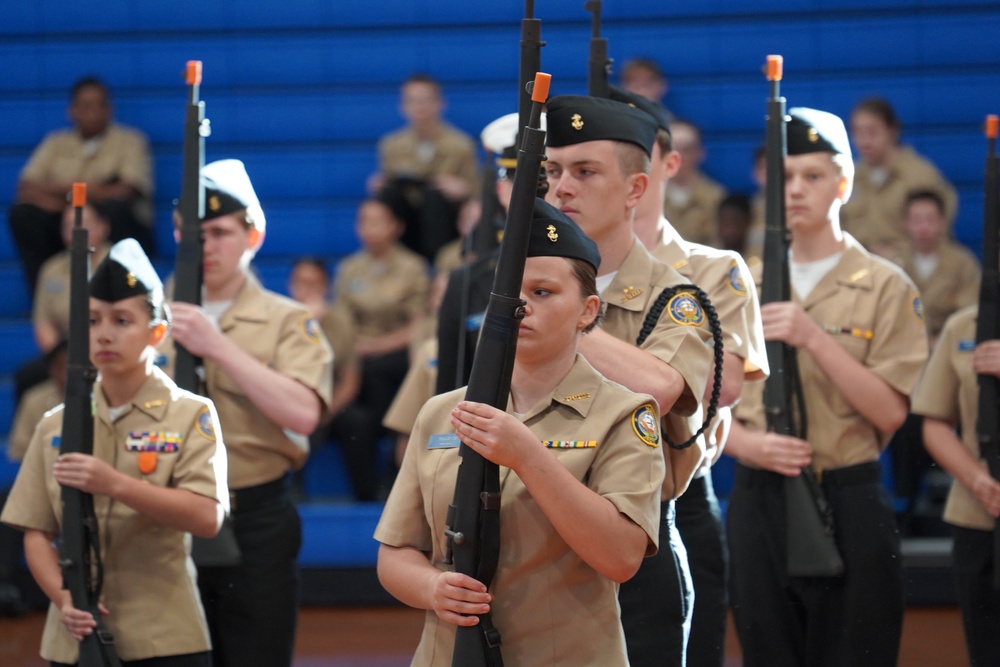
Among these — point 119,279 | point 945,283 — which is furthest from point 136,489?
point 945,283

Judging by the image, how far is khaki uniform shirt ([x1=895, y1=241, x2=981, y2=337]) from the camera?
20.5 ft

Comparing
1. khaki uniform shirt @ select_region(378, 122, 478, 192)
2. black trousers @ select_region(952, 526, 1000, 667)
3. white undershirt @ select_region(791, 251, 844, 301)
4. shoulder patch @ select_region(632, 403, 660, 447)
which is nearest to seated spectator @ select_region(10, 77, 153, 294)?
khaki uniform shirt @ select_region(378, 122, 478, 192)

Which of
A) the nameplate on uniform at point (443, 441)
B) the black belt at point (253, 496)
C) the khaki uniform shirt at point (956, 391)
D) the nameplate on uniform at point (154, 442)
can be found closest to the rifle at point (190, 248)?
the black belt at point (253, 496)

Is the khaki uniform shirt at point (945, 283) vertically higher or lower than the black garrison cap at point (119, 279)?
lower

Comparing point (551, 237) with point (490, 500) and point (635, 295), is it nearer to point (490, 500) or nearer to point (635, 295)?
point (490, 500)

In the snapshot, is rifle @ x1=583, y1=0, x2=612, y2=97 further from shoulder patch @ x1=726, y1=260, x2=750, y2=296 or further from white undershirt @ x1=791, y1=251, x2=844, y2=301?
white undershirt @ x1=791, y1=251, x2=844, y2=301

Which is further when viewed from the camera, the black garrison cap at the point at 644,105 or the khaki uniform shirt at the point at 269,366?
the khaki uniform shirt at the point at 269,366

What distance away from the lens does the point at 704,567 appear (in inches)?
126

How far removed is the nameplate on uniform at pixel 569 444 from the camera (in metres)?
2.19

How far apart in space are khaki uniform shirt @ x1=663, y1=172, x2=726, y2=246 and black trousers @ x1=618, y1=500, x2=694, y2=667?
13.6 feet

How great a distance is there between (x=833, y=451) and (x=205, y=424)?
156cm

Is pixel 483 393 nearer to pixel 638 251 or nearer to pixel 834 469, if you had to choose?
pixel 638 251

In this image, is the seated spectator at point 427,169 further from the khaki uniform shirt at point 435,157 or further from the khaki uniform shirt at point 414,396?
the khaki uniform shirt at point 414,396

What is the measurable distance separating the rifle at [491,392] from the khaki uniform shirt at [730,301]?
84cm
